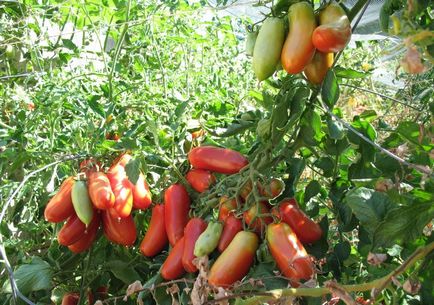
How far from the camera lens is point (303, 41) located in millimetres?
833

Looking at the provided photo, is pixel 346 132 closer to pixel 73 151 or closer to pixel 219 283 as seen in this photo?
pixel 219 283

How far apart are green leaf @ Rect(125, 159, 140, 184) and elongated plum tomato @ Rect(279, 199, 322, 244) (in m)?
0.25

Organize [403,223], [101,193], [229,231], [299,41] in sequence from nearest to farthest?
[403,223] → [299,41] → [229,231] → [101,193]

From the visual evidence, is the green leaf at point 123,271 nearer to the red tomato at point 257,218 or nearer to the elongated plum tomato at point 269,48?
the red tomato at point 257,218

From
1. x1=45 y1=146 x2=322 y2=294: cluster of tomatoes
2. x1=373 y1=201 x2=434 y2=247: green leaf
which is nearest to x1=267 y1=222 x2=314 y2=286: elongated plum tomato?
x1=45 y1=146 x2=322 y2=294: cluster of tomatoes

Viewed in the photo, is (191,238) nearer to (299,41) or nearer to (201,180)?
(201,180)

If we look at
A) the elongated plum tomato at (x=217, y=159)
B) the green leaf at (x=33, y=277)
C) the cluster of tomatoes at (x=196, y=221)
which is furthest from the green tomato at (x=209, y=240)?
the green leaf at (x=33, y=277)

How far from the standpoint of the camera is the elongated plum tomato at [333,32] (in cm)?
80

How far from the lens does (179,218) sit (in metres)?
1.08

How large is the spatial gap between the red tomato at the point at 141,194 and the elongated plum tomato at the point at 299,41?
37cm

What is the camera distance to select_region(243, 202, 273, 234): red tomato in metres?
0.91

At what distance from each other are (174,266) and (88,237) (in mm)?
219

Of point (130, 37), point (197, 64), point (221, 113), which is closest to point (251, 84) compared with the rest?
point (197, 64)

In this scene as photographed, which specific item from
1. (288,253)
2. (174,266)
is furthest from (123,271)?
(288,253)
